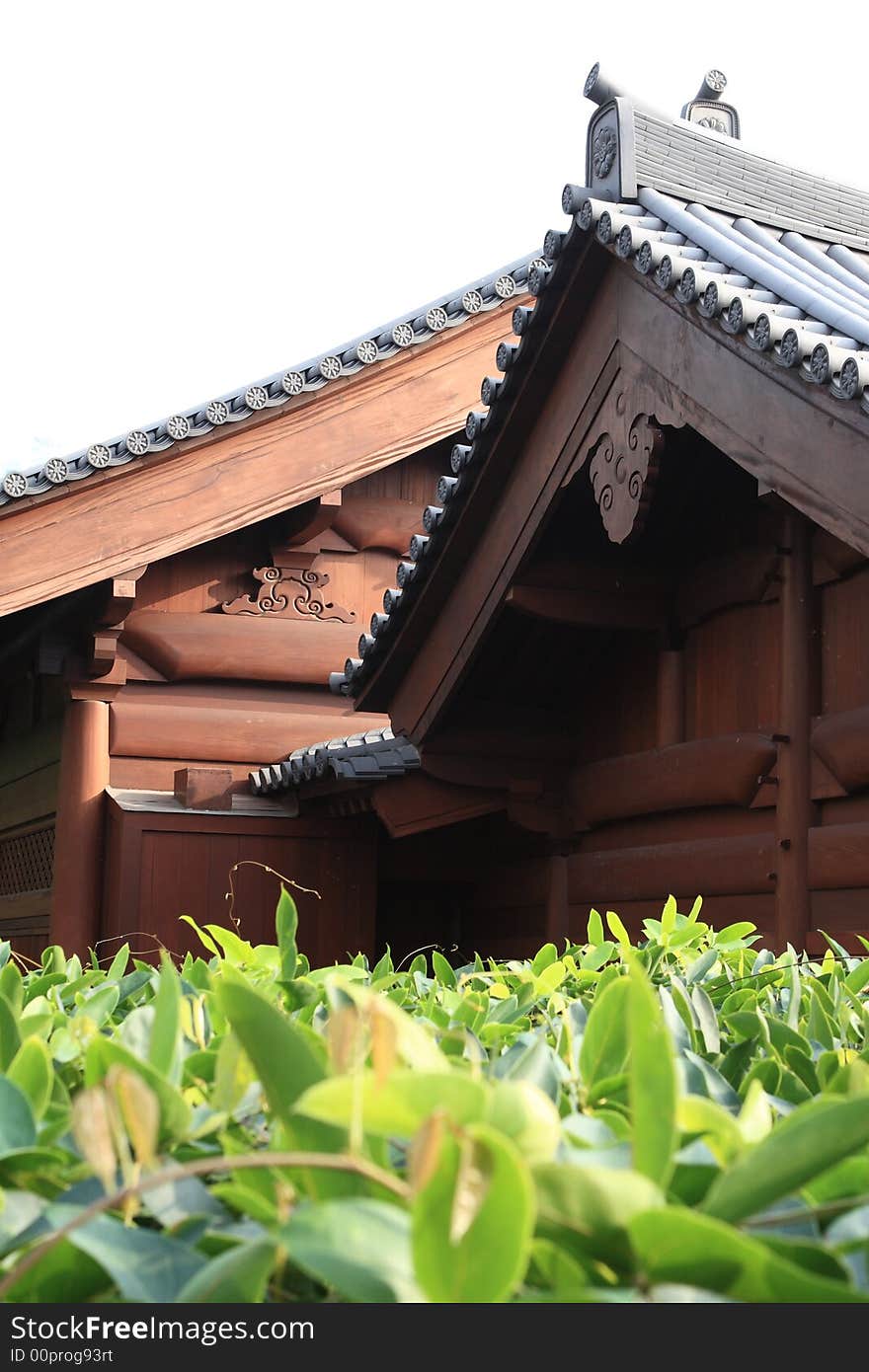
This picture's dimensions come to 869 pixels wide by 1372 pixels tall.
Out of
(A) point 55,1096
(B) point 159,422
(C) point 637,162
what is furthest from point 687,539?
(A) point 55,1096

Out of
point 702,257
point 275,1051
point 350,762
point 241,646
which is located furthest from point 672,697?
point 275,1051

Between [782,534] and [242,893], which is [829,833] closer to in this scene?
[782,534]

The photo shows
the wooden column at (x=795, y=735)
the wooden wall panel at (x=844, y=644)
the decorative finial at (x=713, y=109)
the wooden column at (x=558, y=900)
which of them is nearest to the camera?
the wooden wall panel at (x=844, y=644)

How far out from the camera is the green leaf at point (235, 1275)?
567 millimetres

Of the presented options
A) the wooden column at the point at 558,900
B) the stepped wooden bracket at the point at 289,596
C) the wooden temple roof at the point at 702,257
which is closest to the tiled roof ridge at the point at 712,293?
the wooden temple roof at the point at 702,257

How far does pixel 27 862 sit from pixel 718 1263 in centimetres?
892

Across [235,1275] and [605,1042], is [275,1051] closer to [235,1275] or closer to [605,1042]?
[235,1275]

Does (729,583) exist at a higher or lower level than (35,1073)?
higher

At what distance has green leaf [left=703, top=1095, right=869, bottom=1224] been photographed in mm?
608

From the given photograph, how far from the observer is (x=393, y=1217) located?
55 centimetres

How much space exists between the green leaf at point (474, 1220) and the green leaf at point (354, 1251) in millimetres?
16

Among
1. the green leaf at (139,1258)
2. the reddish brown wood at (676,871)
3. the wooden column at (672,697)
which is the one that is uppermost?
the wooden column at (672,697)

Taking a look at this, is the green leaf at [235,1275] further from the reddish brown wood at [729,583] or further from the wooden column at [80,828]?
the wooden column at [80,828]

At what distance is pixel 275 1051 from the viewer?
659 mm
